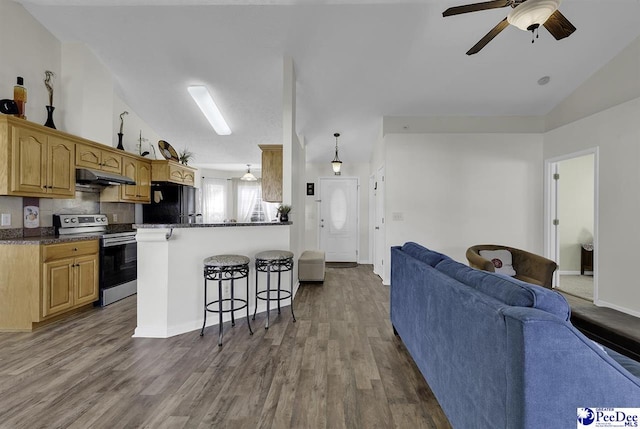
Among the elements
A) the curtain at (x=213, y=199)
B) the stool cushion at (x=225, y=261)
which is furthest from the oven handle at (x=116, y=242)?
the curtain at (x=213, y=199)

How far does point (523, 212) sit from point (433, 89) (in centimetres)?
252

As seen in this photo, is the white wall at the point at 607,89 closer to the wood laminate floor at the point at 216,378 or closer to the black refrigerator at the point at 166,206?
the wood laminate floor at the point at 216,378

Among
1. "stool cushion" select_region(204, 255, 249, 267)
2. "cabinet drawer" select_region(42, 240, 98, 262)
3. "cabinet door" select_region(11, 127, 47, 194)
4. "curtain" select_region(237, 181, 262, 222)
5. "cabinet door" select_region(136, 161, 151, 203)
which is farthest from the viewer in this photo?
Result: "curtain" select_region(237, 181, 262, 222)

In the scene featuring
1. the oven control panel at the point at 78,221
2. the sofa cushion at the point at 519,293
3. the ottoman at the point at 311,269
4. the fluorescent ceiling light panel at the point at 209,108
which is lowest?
the ottoman at the point at 311,269

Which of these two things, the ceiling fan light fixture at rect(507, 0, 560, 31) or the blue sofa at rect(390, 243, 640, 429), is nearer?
the blue sofa at rect(390, 243, 640, 429)

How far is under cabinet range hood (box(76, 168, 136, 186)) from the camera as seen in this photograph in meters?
3.43

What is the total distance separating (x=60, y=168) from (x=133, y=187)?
1.26 metres

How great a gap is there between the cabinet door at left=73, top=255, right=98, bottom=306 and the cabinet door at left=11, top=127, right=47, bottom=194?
2.79 ft

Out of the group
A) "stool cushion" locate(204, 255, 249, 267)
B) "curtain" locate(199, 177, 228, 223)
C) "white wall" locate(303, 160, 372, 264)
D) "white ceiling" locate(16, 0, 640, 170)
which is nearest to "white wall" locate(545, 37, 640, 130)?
"white ceiling" locate(16, 0, 640, 170)

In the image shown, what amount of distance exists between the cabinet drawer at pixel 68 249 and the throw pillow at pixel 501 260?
4.95 metres

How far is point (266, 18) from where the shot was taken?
3.08 m

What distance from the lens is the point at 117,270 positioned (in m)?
3.65

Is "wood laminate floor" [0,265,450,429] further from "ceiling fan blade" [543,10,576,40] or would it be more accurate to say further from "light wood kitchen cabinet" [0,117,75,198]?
"ceiling fan blade" [543,10,576,40]

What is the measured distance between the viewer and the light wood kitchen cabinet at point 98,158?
11.3 feet
